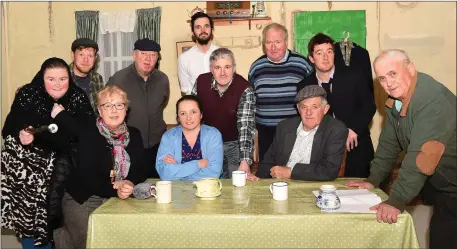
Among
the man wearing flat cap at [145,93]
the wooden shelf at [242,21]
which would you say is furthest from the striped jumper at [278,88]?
the wooden shelf at [242,21]

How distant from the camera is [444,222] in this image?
8.71 ft

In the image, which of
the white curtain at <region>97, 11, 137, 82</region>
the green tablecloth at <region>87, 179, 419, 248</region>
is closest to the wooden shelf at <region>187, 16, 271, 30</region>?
the white curtain at <region>97, 11, 137, 82</region>

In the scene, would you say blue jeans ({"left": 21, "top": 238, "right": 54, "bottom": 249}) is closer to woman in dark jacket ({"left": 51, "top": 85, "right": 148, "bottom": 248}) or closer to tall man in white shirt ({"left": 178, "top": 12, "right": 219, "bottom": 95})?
woman in dark jacket ({"left": 51, "top": 85, "right": 148, "bottom": 248})

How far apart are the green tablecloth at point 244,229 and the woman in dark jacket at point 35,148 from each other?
1070 mm

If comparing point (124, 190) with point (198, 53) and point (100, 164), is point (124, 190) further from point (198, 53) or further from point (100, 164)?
point (198, 53)

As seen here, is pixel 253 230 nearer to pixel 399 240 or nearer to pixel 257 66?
pixel 399 240

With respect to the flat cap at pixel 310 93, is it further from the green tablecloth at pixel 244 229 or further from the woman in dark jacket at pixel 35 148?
the woman in dark jacket at pixel 35 148

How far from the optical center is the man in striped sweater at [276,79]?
3.79m

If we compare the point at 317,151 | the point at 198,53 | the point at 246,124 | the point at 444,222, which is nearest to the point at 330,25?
the point at 198,53

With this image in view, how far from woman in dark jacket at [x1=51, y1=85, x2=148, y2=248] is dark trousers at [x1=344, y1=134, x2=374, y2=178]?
1.68 m

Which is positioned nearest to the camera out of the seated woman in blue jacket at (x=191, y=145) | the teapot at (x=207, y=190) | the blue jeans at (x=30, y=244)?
the teapot at (x=207, y=190)

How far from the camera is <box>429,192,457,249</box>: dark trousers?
8.59 feet

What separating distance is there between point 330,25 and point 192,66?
2.09 m

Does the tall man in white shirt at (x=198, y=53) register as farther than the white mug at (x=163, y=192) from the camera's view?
Yes
